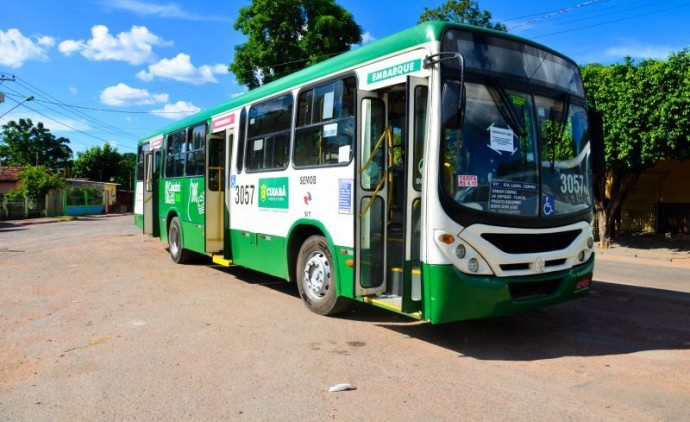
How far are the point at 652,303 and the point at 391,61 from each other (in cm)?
546

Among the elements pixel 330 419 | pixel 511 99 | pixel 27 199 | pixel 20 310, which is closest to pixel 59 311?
pixel 20 310

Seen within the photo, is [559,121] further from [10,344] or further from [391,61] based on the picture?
[10,344]

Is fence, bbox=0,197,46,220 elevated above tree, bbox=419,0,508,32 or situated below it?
below

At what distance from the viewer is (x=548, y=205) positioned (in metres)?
5.49

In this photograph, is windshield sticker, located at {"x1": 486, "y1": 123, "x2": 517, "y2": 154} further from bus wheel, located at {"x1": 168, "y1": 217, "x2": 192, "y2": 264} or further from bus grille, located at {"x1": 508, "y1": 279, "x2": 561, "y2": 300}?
bus wheel, located at {"x1": 168, "y1": 217, "x2": 192, "y2": 264}

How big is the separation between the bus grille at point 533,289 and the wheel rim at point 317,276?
222cm

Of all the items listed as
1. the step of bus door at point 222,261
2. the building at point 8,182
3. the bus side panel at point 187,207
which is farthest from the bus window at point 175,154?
the building at point 8,182

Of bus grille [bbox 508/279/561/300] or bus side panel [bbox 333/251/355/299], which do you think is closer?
bus grille [bbox 508/279/561/300]

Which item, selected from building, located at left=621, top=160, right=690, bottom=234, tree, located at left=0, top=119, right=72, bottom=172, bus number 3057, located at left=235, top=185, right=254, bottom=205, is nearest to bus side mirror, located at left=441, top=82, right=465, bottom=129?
bus number 3057, located at left=235, top=185, right=254, bottom=205

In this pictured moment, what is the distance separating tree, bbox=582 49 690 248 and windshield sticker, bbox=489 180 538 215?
9.52 meters

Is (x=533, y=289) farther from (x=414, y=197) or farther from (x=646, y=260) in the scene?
(x=646, y=260)

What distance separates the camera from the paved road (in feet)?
13.3

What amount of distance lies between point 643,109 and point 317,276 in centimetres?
1185

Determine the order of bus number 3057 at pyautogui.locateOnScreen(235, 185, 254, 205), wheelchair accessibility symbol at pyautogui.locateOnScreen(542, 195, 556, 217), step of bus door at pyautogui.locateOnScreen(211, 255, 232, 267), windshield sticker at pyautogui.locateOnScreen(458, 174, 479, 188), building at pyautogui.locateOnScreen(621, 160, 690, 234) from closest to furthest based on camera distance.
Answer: windshield sticker at pyautogui.locateOnScreen(458, 174, 479, 188), wheelchair accessibility symbol at pyautogui.locateOnScreen(542, 195, 556, 217), bus number 3057 at pyautogui.locateOnScreen(235, 185, 254, 205), step of bus door at pyautogui.locateOnScreen(211, 255, 232, 267), building at pyautogui.locateOnScreen(621, 160, 690, 234)
